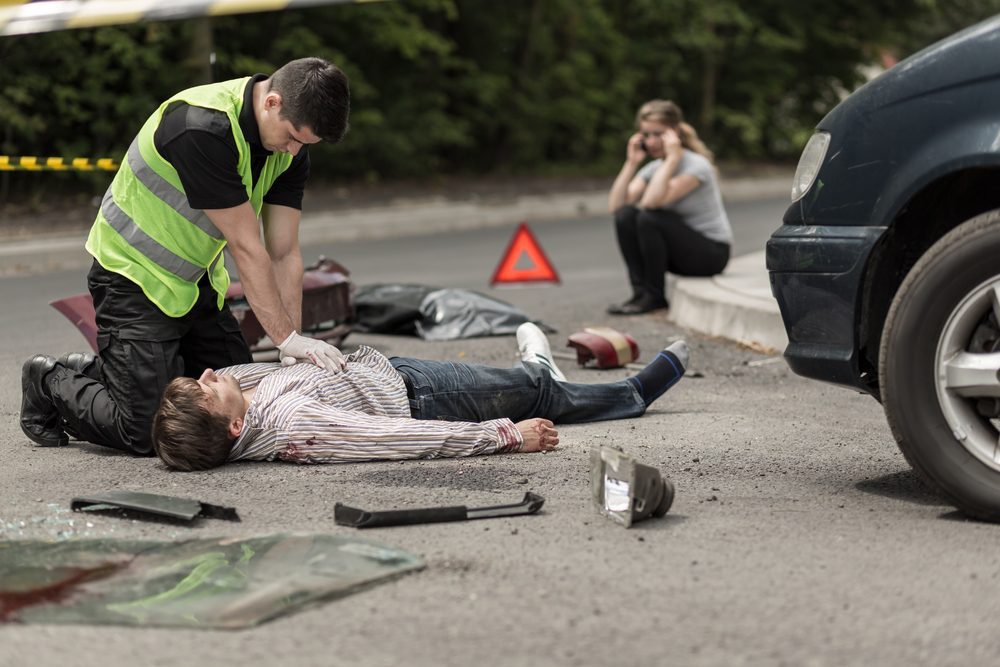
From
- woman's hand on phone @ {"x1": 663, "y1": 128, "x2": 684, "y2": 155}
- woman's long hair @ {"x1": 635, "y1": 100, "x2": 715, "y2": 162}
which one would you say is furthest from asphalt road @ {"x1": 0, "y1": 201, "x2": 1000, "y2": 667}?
woman's long hair @ {"x1": 635, "y1": 100, "x2": 715, "y2": 162}

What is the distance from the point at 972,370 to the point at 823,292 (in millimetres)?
544

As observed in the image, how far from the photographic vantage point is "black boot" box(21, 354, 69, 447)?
5910 mm

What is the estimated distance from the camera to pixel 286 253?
6285 millimetres

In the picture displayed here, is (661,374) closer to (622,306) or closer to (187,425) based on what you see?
(187,425)

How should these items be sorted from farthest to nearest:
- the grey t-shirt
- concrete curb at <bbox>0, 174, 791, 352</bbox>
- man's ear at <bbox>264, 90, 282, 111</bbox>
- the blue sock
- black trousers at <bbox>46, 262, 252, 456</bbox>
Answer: the grey t-shirt < concrete curb at <bbox>0, 174, 791, 352</bbox> < the blue sock < black trousers at <bbox>46, 262, 252, 456</bbox> < man's ear at <bbox>264, 90, 282, 111</bbox>

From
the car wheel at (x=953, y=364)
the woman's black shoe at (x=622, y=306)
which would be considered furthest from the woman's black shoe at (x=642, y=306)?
the car wheel at (x=953, y=364)

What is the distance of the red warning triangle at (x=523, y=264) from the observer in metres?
11.7

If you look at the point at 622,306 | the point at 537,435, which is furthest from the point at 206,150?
the point at 622,306

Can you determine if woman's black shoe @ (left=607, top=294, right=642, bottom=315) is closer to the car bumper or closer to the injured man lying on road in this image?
the injured man lying on road

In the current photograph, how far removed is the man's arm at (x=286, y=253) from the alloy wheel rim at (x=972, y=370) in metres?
2.74

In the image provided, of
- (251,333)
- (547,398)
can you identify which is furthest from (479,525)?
(251,333)

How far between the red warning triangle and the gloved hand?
602cm

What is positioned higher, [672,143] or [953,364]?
[672,143]

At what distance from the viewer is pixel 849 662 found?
333 centimetres
